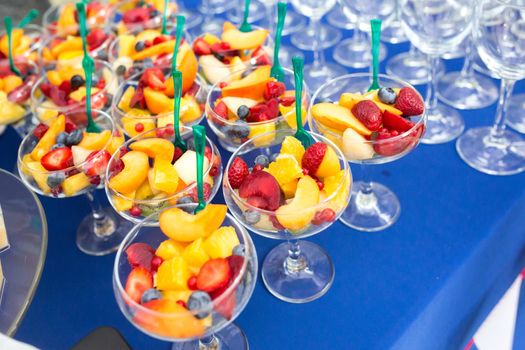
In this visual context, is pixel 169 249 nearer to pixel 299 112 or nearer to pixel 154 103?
pixel 299 112

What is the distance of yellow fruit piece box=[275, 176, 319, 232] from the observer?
0.75 meters

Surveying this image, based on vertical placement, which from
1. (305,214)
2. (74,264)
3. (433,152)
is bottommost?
(74,264)

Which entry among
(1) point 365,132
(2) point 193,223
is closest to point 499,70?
(1) point 365,132

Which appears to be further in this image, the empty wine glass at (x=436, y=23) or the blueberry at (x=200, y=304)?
the empty wine glass at (x=436, y=23)

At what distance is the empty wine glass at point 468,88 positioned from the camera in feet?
4.18

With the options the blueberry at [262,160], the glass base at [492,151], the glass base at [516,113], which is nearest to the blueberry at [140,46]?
the blueberry at [262,160]

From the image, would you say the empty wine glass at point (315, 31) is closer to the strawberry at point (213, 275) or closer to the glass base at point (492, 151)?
the glass base at point (492, 151)

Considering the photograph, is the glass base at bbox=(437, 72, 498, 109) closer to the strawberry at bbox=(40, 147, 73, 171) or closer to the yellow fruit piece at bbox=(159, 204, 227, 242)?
the yellow fruit piece at bbox=(159, 204, 227, 242)

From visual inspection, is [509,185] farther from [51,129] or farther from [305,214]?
[51,129]

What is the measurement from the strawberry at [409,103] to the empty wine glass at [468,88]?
15.6 inches

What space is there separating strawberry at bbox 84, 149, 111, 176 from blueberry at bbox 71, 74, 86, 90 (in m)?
0.33

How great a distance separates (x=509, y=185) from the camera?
107 centimetres

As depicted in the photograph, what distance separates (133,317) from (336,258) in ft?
1.40

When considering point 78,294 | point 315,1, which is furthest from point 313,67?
point 78,294
